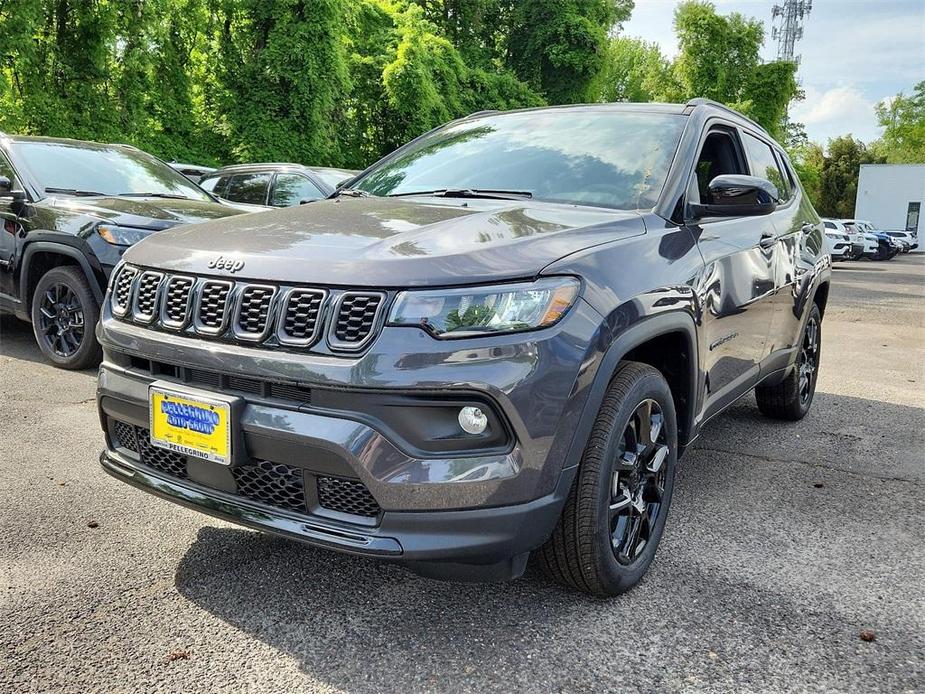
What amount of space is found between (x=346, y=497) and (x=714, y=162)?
2.58 metres

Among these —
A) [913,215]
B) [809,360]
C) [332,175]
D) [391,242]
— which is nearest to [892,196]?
[913,215]

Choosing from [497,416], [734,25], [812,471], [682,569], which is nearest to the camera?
[497,416]

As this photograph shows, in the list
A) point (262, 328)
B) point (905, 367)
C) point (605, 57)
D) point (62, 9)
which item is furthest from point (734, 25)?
point (262, 328)

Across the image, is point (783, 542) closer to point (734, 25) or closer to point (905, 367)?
point (905, 367)

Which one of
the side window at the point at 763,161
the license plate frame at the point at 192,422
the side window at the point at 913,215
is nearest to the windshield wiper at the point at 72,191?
the license plate frame at the point at 192,422

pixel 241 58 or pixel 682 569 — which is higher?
pixel 241 58

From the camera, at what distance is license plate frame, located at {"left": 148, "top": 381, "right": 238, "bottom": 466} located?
2.33m

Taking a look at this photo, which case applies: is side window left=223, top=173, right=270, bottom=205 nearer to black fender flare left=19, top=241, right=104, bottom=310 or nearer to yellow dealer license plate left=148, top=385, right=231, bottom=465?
black fender flare left=19, top=241, right=104, bottom=310

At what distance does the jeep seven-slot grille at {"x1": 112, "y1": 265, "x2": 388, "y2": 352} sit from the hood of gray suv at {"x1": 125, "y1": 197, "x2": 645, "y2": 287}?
42 mm

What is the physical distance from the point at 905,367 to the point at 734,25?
2967cm

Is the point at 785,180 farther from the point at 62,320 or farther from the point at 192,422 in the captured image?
the point at 62,320

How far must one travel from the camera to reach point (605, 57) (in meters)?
28.2

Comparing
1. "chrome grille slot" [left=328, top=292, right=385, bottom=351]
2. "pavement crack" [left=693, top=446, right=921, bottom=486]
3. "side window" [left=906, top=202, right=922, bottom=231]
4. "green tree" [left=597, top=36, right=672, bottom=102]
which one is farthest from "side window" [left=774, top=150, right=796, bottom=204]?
"side window" [left=906, top=202, right=922, bottom=231]

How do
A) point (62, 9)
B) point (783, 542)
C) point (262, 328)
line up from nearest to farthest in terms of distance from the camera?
point (262, 328) < point (783, 542) < point (62, 9)
